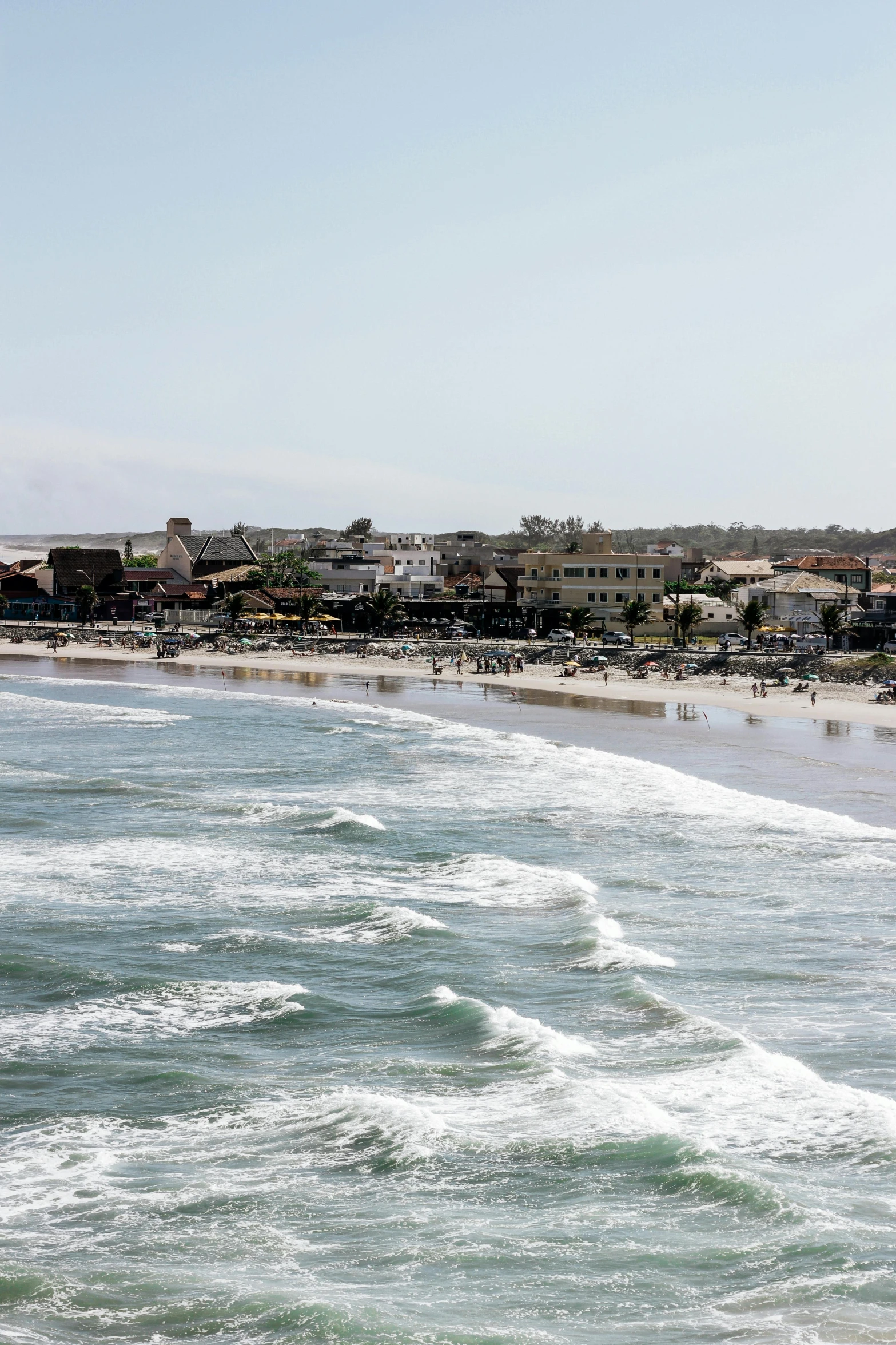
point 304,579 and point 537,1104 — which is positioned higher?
point 304,579

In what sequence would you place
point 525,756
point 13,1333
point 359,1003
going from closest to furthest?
point 13,1333, point 359,1003, point 525,756

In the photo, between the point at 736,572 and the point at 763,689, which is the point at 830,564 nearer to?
the point at 736,572

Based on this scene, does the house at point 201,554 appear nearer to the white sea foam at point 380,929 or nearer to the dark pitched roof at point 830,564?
the dark pitched roof at point 830,564

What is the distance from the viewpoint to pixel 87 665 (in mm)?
90938

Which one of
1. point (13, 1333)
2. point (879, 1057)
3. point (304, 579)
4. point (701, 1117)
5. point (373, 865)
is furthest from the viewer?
point (304, 579)

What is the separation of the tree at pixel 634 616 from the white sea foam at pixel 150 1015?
73.7 m

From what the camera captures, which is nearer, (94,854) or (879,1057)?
(879,1057)

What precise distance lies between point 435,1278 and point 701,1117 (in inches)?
179

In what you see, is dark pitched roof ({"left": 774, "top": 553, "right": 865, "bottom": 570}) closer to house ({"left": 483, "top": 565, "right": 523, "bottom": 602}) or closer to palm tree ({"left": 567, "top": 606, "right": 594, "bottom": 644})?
house ({"left": 483, "top": 565, "right": 523, "bottom": 602})

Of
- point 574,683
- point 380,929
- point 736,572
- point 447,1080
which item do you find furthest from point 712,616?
point 447,1080

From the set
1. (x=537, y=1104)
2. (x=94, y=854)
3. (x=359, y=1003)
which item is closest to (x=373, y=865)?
(x=94, y=854)

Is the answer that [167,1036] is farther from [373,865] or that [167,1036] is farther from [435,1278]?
[373,865]

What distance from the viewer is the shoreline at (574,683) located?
209ft

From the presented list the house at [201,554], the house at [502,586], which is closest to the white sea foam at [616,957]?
the house at [502,586]
